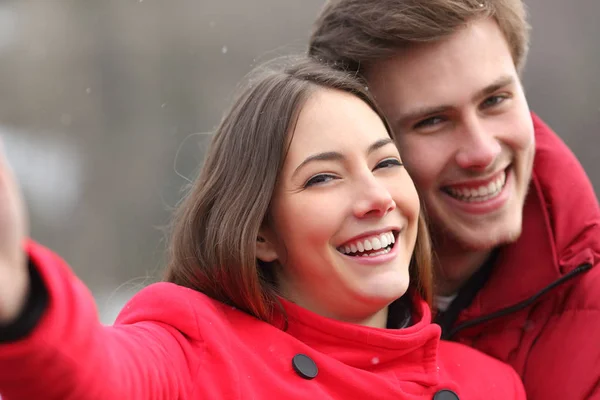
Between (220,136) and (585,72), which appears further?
(585,72)

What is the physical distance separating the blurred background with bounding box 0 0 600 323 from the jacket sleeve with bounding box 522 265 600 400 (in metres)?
8.58

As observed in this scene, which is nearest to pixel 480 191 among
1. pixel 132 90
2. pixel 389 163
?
pixel 389 163

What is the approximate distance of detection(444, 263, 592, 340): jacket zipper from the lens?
3.14 m

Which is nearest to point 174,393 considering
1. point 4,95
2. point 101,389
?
point 101,389

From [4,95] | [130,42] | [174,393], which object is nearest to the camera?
[174,393]

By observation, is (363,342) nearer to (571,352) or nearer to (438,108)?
(571,352)

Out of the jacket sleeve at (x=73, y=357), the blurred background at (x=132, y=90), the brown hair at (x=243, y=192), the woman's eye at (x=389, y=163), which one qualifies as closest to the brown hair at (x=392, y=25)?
the brown hair at (x=243, y=192)

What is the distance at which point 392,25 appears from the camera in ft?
10.8

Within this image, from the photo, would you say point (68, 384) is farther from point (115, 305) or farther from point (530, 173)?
point (115, 305)

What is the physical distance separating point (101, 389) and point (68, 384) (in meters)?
0.09

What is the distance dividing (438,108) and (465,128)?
0.37 ft

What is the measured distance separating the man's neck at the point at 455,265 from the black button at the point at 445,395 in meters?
0.72

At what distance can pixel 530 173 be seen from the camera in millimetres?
3482

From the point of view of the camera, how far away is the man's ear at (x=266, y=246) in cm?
282
